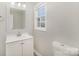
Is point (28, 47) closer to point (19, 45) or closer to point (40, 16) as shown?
point (19, 45)

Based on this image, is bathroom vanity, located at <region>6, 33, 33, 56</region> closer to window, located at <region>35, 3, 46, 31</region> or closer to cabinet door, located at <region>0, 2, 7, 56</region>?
cabinet door, located at <region>0, 2, 7, 56</region>

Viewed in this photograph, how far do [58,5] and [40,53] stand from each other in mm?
710

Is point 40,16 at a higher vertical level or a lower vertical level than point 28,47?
higher

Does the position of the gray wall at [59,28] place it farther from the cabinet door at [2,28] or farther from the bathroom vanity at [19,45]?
the cabinet door at [2,28]

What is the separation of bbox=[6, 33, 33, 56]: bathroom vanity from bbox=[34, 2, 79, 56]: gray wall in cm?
10

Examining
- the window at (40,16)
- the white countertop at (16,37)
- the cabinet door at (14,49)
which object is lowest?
the cabinet door at (14,49)

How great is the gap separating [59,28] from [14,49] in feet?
2.22

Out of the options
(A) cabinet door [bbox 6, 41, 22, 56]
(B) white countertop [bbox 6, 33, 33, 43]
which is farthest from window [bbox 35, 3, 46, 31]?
(A) cabinet door [bbox 6, 41, 22, 56]

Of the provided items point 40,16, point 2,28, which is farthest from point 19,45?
point 40,16

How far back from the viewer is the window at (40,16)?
4.69 feet

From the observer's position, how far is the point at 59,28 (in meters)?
1.42

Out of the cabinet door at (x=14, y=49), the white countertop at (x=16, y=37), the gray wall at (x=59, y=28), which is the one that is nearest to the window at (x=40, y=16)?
the gray wall at (x=59, y=28)

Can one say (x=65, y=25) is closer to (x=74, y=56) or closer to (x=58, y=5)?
(x=58, y=5)

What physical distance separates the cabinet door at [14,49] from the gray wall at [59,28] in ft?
0.77
